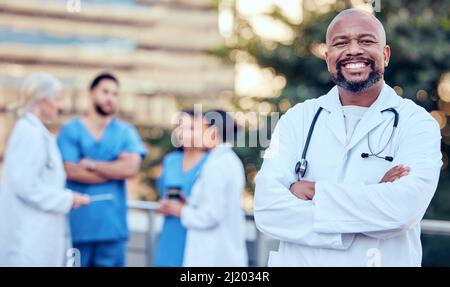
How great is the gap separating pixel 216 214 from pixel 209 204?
7 centimetres

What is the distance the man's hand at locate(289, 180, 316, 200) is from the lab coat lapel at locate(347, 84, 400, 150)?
171 millimetres

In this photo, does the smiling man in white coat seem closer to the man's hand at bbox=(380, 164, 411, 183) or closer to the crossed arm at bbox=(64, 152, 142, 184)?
the man's hand at bbox=(380, 164, 411, 183)

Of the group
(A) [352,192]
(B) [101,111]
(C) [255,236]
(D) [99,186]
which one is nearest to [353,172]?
(A) [352,192]

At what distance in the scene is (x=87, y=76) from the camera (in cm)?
1182

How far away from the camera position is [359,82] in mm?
3803

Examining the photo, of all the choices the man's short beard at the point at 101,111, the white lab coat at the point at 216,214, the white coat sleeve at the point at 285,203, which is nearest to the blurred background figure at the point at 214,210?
the white lab coat at the point at 216,214

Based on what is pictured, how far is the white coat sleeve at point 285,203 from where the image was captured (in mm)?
3762

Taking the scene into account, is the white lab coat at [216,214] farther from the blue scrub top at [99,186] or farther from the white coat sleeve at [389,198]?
the white coat sleeve at [389,198]

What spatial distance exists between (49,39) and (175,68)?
1.47 meters

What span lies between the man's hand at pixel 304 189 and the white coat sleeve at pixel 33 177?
252 cm

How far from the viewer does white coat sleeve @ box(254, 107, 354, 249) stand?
3.76 meters
